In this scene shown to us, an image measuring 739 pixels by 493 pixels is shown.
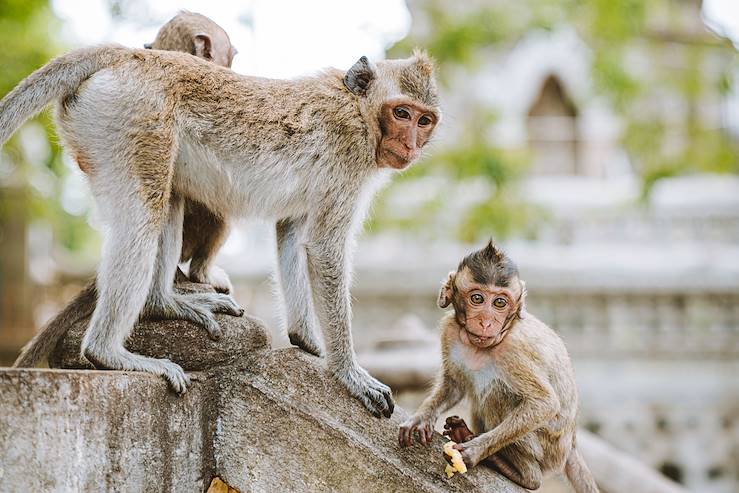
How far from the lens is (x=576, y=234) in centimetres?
1135

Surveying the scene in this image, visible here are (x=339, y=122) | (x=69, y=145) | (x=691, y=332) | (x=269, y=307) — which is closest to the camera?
(x=69, y=145)

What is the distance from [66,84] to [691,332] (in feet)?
24.3

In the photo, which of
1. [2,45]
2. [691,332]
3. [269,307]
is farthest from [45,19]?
[691,332]

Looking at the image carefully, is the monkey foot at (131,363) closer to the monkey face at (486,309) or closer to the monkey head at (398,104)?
the monkey face at (486,309)

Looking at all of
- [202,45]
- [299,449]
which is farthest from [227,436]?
[202,45]

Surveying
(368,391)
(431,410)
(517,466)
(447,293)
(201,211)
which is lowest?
(517,466)

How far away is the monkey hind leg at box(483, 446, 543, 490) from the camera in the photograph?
158 inches

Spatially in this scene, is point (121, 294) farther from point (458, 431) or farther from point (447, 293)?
point (458, 431)

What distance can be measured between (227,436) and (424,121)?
184cm

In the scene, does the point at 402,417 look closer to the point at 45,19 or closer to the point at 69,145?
the point at 69,145

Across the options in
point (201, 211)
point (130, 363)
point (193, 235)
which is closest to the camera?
point (130, 363)

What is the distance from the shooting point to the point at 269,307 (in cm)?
1020

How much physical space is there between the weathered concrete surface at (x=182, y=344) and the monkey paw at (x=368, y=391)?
0.41 meters

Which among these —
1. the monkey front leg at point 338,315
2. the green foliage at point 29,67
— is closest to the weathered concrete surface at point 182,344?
the monkey front leg at point 338,315
